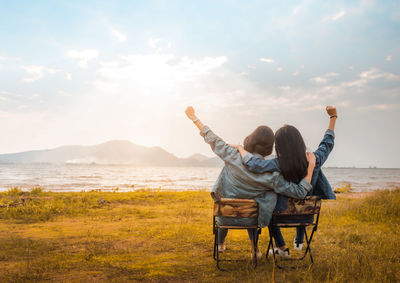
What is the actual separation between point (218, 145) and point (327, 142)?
160 centimetres

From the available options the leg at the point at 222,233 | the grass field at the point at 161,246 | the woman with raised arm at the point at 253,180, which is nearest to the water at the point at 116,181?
the grass field at the point at 161,246

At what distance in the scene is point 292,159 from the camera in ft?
12.3

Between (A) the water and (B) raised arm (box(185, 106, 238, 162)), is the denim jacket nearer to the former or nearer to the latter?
(B) raised arm (box(185, 106, 238, 162))

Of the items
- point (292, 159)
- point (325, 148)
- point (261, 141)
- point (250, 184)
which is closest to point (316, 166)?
point (325, 148)

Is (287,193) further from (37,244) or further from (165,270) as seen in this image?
(37,244)

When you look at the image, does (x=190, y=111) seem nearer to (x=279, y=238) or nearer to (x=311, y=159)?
(x=311, y=159)

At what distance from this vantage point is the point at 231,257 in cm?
484

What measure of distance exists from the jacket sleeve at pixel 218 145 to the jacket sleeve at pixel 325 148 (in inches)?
45.5

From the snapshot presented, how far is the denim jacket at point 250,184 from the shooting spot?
3758 millimetres

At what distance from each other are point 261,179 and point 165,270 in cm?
194

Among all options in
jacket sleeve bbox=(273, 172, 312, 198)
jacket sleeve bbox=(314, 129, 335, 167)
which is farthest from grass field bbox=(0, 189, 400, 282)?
jacket sleeve bbox=(314, 129, 335, 167)

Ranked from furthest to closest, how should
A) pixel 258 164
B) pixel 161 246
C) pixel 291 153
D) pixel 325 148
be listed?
pixel 161 246 < pixel 325 148 < pixel 291 153 < pixel 258 164

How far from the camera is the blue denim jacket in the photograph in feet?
12.2

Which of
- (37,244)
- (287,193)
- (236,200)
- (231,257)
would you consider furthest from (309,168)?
(37,244)
